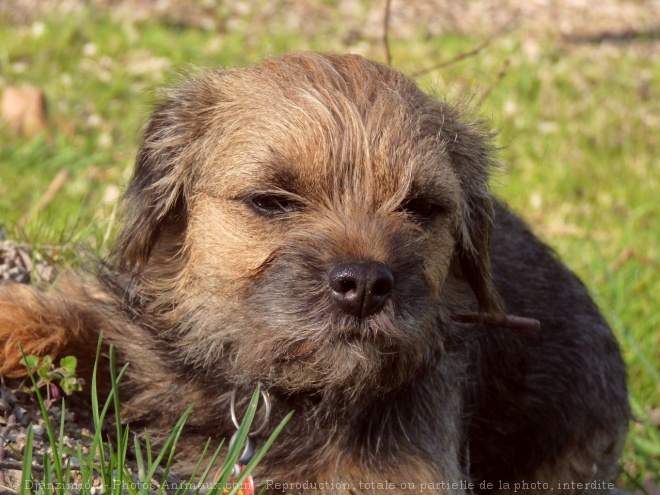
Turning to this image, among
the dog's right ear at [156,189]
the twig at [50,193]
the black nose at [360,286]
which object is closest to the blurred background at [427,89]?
the twig at [50,193]

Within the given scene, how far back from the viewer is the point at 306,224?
9.95ft

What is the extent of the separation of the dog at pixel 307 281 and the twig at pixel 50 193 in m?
1.49

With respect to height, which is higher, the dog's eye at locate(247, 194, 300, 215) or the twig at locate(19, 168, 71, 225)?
the dog's eye at locate(247, 194, 300, 215)

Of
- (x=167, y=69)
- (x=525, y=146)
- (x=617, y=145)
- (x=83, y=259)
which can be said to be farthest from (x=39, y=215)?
(x=617, y=145)

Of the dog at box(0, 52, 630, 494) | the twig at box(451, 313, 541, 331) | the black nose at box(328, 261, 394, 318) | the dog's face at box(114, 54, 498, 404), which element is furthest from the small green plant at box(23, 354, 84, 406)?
the twig at box(451, 313, 541, 331)

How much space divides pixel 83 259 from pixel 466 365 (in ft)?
4.99

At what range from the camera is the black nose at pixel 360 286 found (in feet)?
9.00

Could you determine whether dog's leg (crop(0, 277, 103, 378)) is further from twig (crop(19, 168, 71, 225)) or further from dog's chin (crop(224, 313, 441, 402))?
twig (crop(19, 168, 71, 225))

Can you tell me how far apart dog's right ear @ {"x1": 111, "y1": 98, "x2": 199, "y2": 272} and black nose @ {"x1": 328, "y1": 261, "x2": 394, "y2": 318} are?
0.82 metres

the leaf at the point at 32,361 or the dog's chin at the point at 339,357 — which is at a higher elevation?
the dog's chin at the point at 339,357

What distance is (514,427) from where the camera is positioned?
13.4 ft

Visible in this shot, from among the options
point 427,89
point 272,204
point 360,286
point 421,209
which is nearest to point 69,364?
point 272,204

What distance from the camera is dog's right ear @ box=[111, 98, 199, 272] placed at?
11.1 ft

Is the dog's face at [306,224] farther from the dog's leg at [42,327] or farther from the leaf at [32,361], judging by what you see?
the leaf at [32,361]
